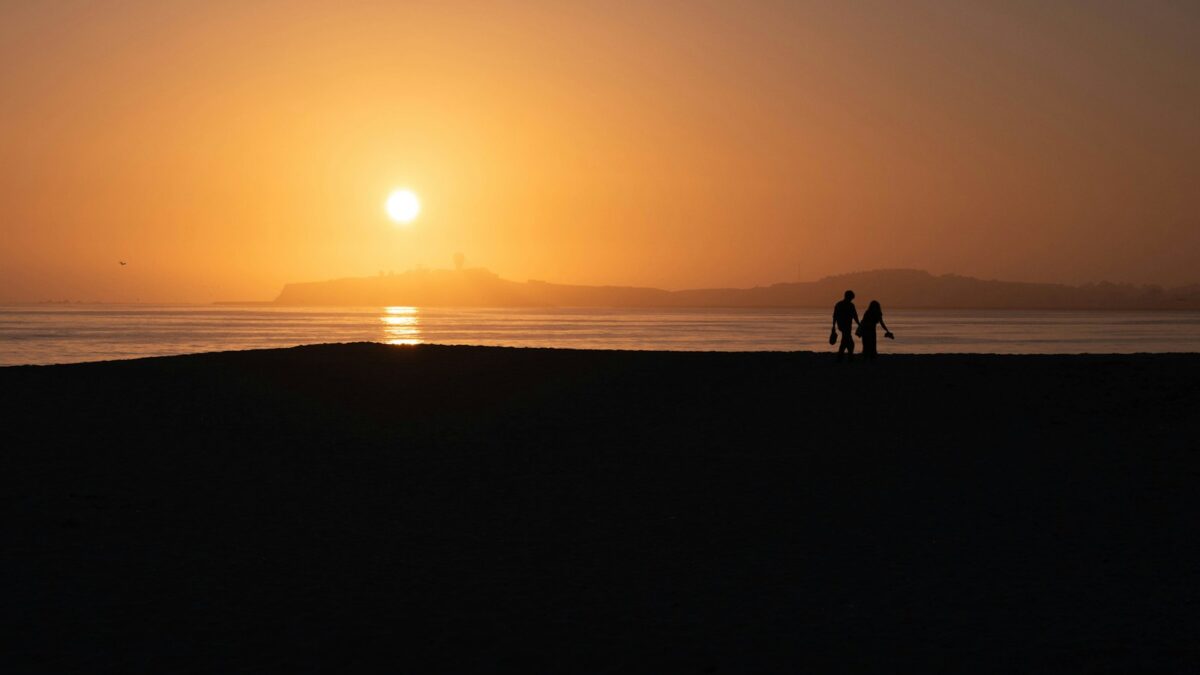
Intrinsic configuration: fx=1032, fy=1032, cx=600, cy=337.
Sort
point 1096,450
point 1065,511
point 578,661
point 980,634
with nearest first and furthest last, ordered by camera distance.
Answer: point 578,661, point 980,634, point 1065,511, point 1096,450

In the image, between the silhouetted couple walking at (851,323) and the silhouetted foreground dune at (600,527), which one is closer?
the silhouetted foreground dune at (600,527)

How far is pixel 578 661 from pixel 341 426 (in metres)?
10.7

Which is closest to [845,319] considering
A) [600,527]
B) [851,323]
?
[851,323]

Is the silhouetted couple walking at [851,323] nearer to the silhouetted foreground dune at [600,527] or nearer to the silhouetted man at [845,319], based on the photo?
the silhouetted man at [845,319]

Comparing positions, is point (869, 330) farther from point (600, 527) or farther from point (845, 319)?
point (600, 527)

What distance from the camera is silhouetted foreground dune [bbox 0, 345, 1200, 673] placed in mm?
6883

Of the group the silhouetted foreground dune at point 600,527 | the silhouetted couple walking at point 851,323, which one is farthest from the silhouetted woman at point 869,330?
the silhouetted foreground dune at point 600,527

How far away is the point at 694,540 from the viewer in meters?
9.70

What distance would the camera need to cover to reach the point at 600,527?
10211mm

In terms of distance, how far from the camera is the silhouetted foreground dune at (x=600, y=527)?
22.6ft

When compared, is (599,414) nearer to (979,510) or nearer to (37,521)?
(979,510)

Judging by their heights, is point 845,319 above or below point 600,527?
above

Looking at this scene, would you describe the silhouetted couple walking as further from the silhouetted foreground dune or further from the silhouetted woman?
the silhouetted foreground dune

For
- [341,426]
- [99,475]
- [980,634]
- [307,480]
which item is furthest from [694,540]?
[341,426]
